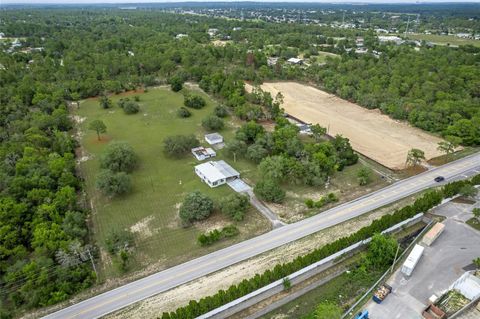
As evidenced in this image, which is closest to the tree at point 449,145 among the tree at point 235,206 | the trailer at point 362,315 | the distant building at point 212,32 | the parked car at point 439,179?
the parked car at point 439,179

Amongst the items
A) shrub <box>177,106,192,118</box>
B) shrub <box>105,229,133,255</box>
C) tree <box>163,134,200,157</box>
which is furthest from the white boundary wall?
shrub <box>177,106,192,118</box>

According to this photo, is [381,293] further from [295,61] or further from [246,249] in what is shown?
[295,61]

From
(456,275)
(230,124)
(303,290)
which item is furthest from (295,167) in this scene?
(230,124)

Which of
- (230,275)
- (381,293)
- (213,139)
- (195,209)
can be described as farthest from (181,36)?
(381,293)

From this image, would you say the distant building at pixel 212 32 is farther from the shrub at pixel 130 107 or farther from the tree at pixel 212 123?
the tree at pixel 212 123

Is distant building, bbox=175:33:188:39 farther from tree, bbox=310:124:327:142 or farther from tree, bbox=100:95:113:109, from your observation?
tree, bbox=310:124:327:142

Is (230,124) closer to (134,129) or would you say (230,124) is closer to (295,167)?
(134,129)
